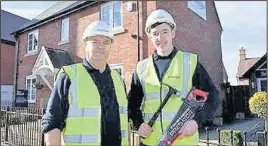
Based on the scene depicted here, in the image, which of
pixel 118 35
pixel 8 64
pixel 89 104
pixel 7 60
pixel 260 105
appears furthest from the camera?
pixel 7 60

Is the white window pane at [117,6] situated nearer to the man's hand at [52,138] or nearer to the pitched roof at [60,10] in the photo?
the pitched roof at [60,10]

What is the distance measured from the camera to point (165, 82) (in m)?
1.77

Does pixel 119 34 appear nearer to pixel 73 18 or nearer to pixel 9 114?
pixel 73 18

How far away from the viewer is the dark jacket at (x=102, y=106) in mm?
1579

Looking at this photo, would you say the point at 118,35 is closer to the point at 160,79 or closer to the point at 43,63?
the point at 43,63

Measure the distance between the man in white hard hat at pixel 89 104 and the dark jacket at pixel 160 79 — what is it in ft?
0.38

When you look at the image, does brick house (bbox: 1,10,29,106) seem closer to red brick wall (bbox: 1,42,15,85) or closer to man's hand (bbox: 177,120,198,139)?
red brick wall (bbox: 1,42,15,85)

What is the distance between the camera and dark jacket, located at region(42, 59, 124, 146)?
1579 mm

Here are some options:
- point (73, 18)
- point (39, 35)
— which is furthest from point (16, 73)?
point (73, 18)

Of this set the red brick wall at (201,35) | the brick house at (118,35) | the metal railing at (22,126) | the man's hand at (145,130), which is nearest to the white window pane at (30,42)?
the brick house at (118,35)

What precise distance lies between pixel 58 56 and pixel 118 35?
2550mm

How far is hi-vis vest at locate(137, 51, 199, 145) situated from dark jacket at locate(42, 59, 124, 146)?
21 cm

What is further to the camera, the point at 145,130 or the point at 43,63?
the point at 43,63

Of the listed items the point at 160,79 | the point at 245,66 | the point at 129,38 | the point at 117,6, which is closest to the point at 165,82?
the point at 160,79
